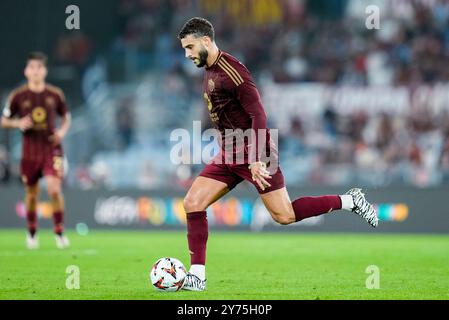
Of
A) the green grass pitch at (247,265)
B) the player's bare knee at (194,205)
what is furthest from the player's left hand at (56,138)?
the player's bare knee at (194,205)

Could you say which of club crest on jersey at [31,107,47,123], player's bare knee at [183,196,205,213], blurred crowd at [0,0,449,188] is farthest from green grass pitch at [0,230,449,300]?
blurred crowd at [0,0,449,188]

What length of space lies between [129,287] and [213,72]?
211 centimetres

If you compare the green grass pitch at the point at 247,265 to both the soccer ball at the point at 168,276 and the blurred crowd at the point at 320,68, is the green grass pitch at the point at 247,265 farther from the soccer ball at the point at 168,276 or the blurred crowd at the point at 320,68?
the blurred crowd at the point at 320,68

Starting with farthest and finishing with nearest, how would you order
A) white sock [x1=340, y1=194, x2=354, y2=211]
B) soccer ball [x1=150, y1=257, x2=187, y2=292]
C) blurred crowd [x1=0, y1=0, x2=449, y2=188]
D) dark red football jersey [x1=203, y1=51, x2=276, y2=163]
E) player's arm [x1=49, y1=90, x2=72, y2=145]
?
1. blurred crowd [x1=0, y1=0, x2=449, y2=188]
2. player's arm [x1=49, y1=90, x2=72, y2=145]
3. white sock [x1=340, y1=194, x2=354, y2=211]
4. dark red football jersey [x1=203, y1=51, x2=276, y2=163]
5. soccer ball [x1=150, y1=257, x2=187, y2=292]

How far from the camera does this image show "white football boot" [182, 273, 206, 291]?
8.48 m

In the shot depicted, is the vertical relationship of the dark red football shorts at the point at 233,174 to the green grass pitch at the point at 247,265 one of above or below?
above

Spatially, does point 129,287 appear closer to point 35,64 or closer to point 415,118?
point 35,64

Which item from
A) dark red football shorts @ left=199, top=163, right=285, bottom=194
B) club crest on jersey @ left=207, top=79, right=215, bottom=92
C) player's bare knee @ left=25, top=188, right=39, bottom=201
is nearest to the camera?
club crest on jersey @ left=207, top=79, right=215, bottom=92

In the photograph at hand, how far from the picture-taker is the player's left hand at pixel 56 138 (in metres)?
13.5

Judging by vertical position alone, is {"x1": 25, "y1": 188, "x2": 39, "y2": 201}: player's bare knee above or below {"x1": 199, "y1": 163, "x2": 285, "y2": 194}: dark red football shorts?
below

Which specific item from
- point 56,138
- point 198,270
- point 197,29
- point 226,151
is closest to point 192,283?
point 198,270

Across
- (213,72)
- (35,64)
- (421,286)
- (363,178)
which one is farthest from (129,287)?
(363,178)

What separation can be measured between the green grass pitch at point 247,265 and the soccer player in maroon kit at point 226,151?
0.58 m

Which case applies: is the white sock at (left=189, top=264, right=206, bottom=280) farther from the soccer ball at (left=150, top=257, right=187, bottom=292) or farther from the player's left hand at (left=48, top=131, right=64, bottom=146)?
the player's left hand at (left=48, top=131, right=64, bottom=146)
